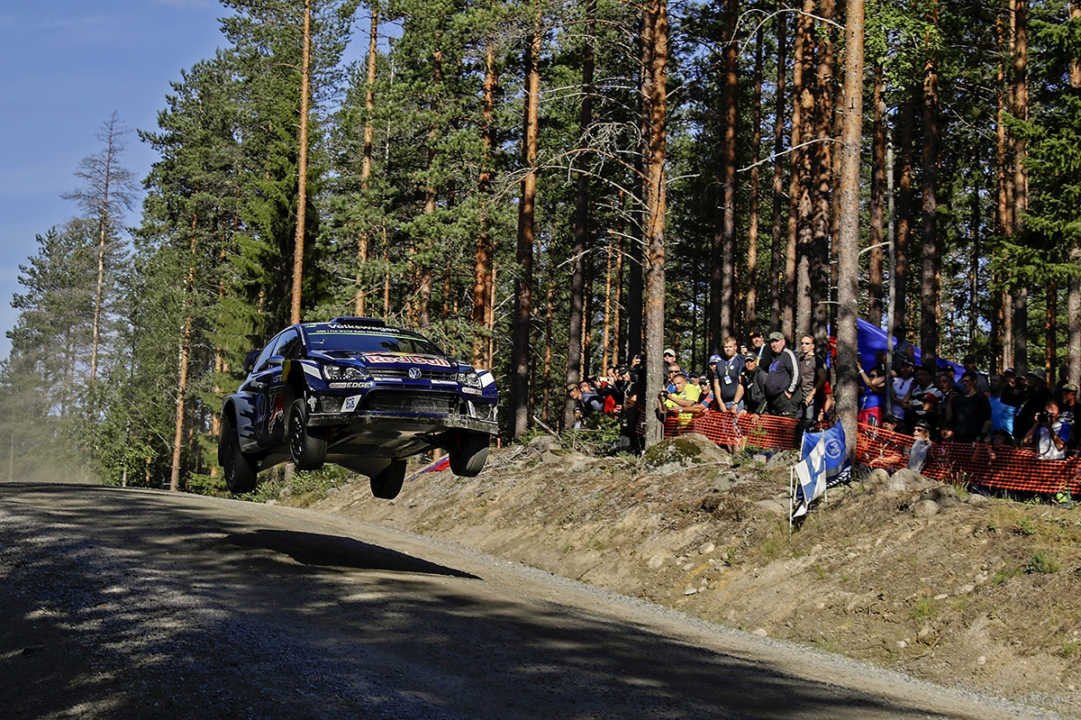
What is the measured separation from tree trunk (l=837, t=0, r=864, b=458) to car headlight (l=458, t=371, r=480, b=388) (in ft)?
21.9

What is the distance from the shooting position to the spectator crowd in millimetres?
Result: 14227

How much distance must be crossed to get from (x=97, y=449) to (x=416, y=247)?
33.3 m

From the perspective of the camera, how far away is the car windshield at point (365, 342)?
11.4m

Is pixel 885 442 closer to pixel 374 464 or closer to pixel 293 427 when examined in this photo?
pixel 374 464

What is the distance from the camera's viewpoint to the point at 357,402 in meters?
10.5

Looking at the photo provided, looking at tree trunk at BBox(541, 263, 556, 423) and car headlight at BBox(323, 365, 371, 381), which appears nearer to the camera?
car headlight at BBox(323, 365, 371, 381)

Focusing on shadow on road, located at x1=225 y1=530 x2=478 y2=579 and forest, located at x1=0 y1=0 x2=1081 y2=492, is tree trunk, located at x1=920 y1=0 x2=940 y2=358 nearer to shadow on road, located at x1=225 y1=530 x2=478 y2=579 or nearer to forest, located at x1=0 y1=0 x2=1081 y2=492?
forest, located at x1=0 y1=0 x2=1081 y2=492

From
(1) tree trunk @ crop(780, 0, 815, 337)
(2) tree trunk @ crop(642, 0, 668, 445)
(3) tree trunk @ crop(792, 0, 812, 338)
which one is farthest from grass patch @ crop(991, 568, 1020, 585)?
(3) tree trunk @ crop(792, 0, 812, 338)

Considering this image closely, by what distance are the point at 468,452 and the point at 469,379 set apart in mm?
884

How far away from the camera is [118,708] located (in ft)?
22.8

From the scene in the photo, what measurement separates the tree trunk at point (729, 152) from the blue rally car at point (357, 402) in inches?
764

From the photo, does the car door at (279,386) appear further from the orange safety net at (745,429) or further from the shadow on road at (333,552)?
the orange safety net at (745,429)

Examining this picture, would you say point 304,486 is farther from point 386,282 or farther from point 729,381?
point 729,381

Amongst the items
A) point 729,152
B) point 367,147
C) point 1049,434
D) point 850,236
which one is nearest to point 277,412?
point 850,236
